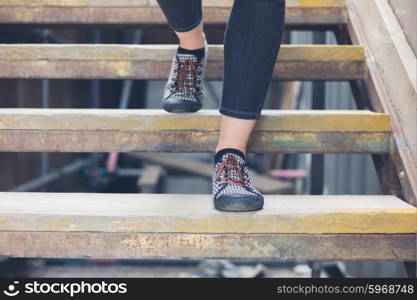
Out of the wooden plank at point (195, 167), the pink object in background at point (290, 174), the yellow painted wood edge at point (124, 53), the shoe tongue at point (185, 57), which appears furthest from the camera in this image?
the pink object in background at point (290, 174)

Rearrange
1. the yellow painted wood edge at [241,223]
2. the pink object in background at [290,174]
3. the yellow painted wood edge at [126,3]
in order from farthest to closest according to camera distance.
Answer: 1. the pink object in background at [290,174]
2. the yellow painted wood edge at [126,3]
3. the yellow painted wood edge at [241,223]

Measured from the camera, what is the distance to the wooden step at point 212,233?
0.85 m

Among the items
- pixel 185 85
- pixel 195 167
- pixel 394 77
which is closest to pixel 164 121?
pixel 185 85

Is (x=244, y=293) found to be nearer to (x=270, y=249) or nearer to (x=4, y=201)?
(x=270, y=249)

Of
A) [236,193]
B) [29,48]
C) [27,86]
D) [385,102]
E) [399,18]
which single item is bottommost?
[236,193]

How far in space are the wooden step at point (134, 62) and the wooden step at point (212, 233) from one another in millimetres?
545

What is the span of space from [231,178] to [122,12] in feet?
2.79

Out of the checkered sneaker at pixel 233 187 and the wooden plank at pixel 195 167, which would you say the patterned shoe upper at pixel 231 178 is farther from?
the wooden plank at pixel 195 167

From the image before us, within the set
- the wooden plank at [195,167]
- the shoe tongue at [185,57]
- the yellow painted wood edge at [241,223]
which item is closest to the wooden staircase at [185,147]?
the yellow painted wood edge at [241,223]

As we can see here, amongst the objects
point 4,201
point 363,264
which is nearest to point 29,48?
point 4,201

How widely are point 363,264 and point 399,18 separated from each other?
119cm

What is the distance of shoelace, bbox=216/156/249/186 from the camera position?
95 cm

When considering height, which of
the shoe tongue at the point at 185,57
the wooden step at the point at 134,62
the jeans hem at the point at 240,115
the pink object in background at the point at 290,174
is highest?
the pink object in background at the point at 290,174

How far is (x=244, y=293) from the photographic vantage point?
81 cm
